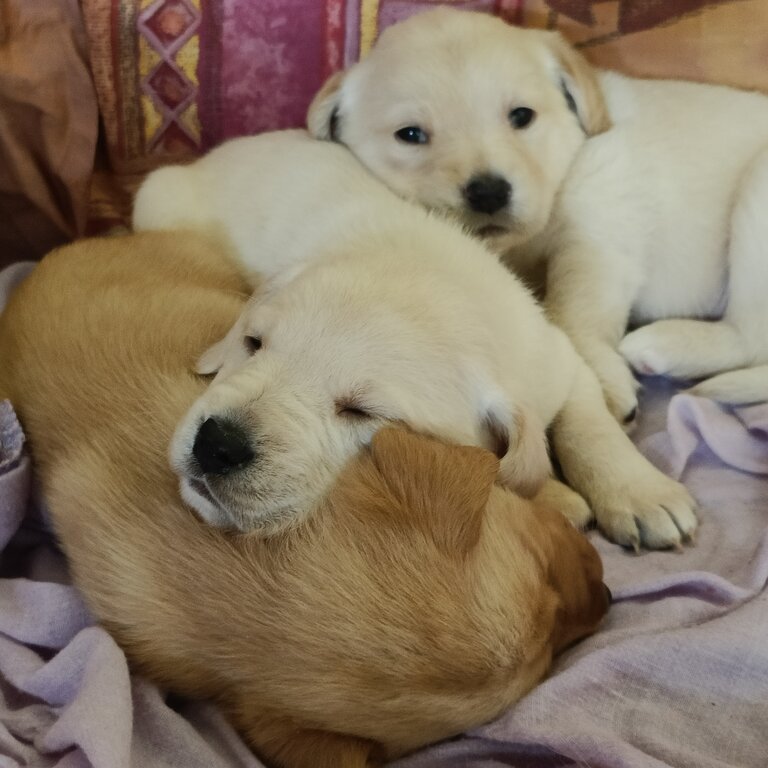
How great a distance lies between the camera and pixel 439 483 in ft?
4.13

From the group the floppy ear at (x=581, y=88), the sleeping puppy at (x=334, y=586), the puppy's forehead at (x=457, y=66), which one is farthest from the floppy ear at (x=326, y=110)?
the sleeping puppy at (x=334, y=586)

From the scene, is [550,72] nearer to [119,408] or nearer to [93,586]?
[119,408]

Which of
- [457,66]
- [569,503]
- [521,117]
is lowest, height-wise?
[569,503]

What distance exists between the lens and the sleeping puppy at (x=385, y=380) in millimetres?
1342

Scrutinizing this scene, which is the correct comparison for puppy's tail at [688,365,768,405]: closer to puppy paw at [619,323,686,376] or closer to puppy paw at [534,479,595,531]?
puppy paw at [619,323,686,376]

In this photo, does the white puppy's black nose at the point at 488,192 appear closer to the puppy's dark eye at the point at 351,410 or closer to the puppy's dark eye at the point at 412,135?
the puppy's dark eye at the point at 412,135

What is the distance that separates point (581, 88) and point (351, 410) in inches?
53.0

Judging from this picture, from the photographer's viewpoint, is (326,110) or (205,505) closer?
(205,505)

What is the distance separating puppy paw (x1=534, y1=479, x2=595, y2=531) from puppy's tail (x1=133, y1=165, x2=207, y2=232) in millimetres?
1190

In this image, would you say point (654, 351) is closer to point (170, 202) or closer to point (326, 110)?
point (326, 110)

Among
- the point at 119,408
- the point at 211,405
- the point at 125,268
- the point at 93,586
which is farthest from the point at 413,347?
the point at 125,268

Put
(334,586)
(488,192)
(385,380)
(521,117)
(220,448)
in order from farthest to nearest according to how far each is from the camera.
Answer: (521,117), (488,192), (385,380), (220,448), (334,586)

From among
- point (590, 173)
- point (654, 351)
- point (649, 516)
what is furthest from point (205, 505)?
point (590, 173)

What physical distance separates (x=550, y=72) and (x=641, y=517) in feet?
4.19
